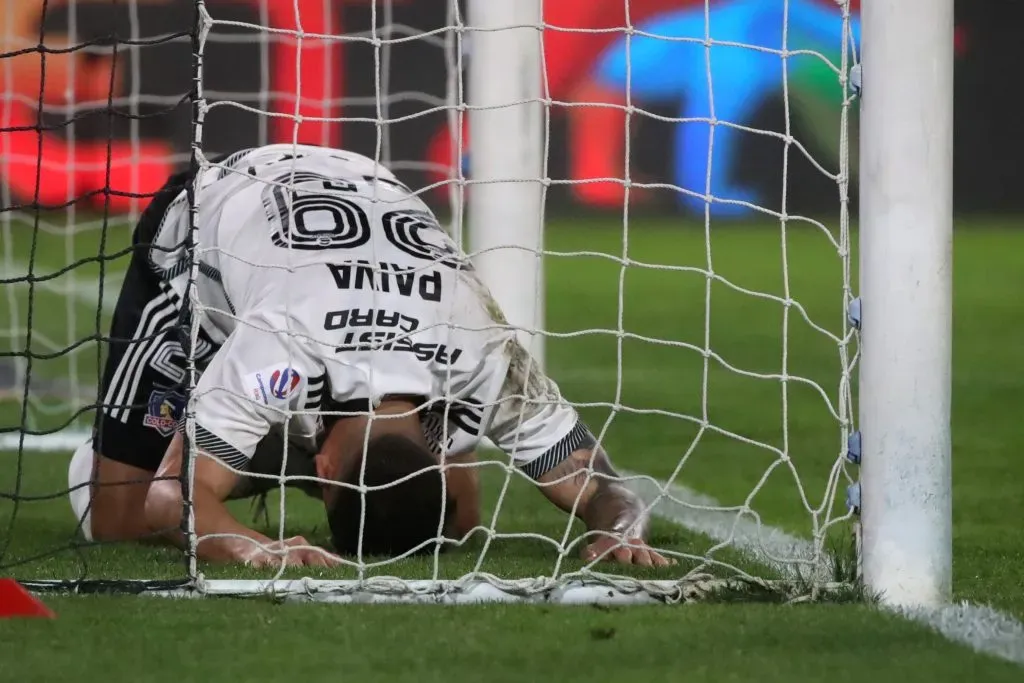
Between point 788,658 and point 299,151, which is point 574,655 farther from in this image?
point 299,151

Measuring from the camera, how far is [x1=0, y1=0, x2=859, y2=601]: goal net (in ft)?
10.3

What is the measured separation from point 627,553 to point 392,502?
46 centimetres

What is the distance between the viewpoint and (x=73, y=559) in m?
3.45

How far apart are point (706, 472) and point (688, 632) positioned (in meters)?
2.17

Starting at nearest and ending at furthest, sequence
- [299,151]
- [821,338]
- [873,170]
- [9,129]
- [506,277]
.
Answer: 1. [873,170]
2. [9,129]
3. [299,151]
4. [506,277]
5. [821,338]

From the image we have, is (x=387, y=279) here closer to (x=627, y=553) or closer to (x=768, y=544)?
(x=627, y=553)

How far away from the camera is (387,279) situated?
3436mm

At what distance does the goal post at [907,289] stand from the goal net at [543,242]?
0.10 meters

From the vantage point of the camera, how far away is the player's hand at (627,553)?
3.33 metres

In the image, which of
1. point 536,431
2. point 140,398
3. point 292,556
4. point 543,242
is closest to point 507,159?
point 543,242

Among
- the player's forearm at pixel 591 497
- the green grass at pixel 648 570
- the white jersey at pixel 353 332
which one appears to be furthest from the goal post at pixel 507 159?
the player's forearm at pixel 591 497

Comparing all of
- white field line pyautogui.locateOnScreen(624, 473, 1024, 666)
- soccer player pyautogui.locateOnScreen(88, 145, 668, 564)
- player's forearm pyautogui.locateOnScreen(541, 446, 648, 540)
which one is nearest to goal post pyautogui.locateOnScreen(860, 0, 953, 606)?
white field line pyautogui.locateOnScreen(624, 473, 1024, 666)

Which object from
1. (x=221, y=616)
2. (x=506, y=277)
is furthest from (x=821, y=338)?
(x=221, y=616)

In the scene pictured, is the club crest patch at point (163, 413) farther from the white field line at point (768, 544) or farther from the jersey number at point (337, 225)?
the white field line at point (768, 544)
